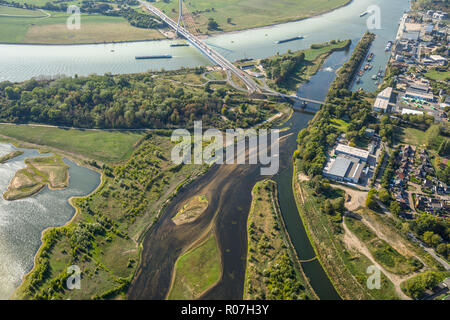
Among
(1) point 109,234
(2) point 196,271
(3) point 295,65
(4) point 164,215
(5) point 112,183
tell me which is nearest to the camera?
(2) point 196,271

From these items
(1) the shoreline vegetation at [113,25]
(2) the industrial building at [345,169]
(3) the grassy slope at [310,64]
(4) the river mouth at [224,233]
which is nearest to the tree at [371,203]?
(2) the industrial building at [345,169]

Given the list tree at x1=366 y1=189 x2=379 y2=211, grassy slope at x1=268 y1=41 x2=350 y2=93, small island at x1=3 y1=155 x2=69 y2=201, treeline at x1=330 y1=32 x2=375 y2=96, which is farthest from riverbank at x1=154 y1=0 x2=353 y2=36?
tree at x1=366 y1=189 x2=379 y2=211

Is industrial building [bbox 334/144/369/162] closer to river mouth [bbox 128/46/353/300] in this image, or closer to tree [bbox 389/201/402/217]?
river mouth [bbox 128/46/353/300]

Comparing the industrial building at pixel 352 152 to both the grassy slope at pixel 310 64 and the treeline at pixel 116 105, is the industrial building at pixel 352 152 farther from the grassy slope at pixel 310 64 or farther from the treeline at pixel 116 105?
the grassy slope at pixel 310 64

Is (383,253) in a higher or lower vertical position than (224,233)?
lower

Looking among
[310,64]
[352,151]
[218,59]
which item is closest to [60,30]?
[218,59]

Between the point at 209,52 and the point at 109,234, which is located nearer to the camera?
the point at 109,234

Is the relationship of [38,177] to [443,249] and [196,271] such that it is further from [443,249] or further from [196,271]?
[443,249]
